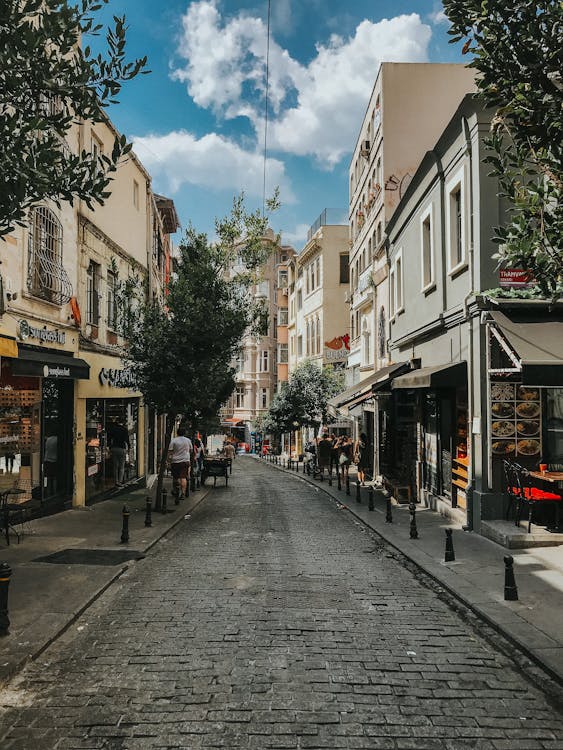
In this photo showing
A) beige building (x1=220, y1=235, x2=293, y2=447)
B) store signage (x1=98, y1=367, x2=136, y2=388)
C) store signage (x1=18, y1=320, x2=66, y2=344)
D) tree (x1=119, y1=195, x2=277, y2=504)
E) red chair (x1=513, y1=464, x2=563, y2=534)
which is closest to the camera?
red chair (x1=513, y1=464, x2=563, y2=534)

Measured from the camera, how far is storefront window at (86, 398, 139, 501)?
1689 cm

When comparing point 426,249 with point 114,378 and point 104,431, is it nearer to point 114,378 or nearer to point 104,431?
point 114,378

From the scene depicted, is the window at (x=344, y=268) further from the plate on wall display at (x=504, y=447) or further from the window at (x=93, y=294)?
the plate on wall display at (x=504, y=447)

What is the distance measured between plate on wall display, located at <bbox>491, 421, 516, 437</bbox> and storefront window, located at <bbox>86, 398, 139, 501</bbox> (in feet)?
33.8

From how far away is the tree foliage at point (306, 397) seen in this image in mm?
35469

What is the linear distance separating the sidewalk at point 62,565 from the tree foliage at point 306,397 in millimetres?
19514

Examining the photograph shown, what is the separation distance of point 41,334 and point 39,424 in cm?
208

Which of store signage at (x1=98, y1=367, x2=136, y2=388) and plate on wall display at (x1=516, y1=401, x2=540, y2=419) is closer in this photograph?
plate on wall display at (x1=516, y1=401, x2=540, y2=419)

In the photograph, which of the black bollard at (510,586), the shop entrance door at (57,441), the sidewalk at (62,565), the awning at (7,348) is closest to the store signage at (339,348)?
the sidewalk at (62,565)

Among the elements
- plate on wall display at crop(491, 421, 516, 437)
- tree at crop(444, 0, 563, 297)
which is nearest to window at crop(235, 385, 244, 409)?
plate on wall display at crop(491, 421, 516, 437)

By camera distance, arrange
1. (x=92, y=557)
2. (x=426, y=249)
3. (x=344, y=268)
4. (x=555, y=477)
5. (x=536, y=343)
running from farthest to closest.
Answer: (x=344, y=268) < (x=426, y=249) < (x=536, y=343) < (x=555, y=477) < (x=92, y=557)

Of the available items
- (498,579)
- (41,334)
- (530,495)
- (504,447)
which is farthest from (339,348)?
(498,579)

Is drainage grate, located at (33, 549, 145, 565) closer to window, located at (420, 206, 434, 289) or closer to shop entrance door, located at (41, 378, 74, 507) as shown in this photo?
shop entrance door, located at (41, 378, 74, 507)

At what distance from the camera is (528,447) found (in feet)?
39.1
